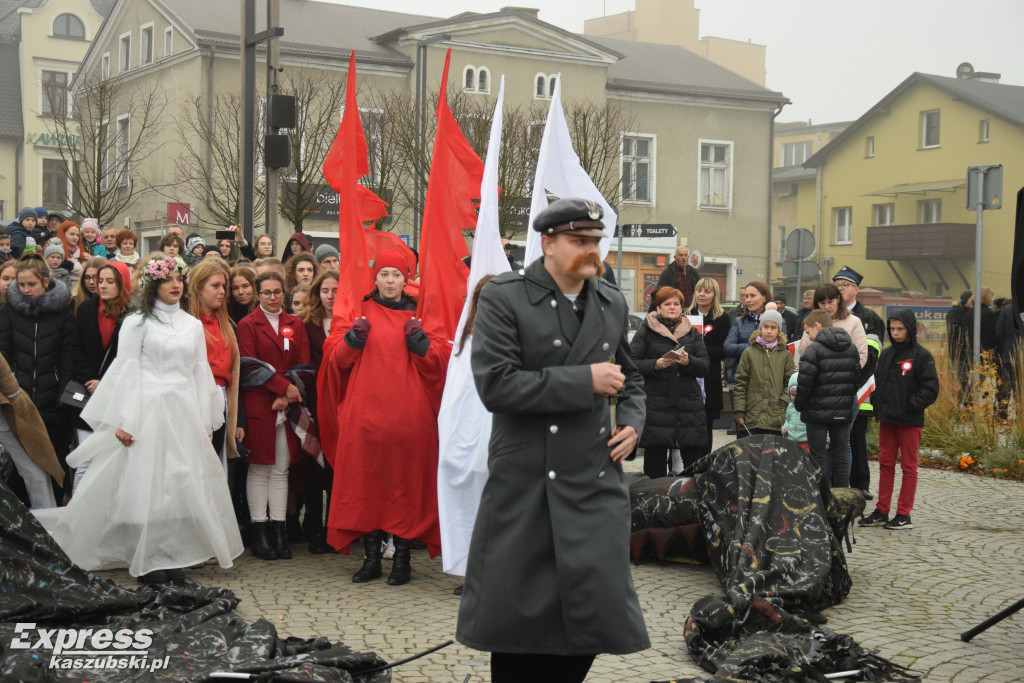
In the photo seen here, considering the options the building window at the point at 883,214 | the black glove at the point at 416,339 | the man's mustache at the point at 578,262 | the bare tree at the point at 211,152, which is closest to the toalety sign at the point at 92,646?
the black glove at the point at 416,339

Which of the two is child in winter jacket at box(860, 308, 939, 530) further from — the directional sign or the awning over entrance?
the awning over entrance

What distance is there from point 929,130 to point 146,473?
47159mm

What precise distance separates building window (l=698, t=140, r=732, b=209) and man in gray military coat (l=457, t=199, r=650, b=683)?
38.3 metres

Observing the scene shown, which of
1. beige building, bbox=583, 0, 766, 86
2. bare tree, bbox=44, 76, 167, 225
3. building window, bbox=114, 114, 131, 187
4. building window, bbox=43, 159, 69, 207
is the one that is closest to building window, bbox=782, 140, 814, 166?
beige building, bbox=583, 0, 766, 86

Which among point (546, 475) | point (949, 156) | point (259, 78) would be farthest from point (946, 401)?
point (949, 156)

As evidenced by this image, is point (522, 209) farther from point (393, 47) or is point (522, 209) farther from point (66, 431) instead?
point (66, 431)

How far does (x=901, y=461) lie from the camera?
9617mm

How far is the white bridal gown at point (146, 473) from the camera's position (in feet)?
23.4

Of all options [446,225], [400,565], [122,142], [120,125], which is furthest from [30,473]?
[120,125]

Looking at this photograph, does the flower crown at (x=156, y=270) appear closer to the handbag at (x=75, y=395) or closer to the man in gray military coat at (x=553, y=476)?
the handbag at (x=75, y=395)

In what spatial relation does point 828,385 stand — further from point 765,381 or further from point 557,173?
point 557,173

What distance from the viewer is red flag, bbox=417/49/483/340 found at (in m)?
7.80

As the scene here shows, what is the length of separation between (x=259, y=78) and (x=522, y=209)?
33.2 ft

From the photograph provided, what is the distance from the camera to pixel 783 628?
6059 millimetres
